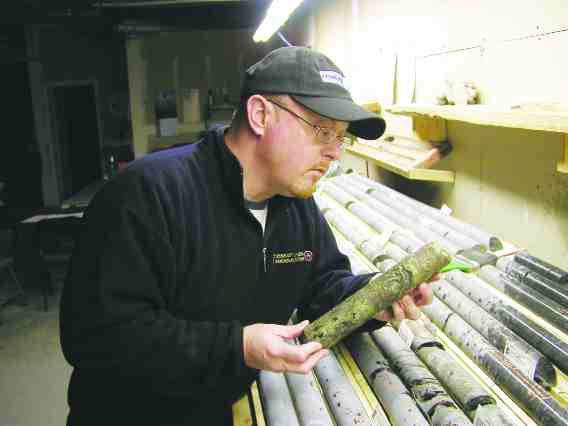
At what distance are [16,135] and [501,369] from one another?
1185 cm

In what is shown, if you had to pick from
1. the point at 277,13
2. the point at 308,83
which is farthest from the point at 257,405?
the point at 277,13

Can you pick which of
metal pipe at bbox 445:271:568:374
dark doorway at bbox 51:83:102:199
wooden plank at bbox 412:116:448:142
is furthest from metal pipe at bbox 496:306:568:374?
dark doorway at bbox 51:83:102:199

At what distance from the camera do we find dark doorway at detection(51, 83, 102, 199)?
10.7 metres

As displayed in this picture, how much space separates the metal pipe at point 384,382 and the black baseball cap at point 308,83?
837 mm

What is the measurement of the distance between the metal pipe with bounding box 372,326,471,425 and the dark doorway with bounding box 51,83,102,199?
1042cm

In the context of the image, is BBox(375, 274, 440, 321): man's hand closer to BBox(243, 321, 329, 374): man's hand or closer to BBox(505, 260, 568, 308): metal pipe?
BBox(243, 321, 329, 374): man's hand

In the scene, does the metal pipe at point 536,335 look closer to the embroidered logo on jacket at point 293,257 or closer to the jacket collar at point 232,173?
the embroidered logo on jacket at point 293,257

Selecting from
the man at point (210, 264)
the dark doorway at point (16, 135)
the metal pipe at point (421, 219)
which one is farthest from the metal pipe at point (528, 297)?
the dark doorway at point (16, 135)

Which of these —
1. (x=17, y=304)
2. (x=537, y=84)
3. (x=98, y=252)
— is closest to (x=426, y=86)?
(x=537, y=84)

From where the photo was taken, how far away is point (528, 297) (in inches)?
71.0

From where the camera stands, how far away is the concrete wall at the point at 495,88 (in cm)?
200

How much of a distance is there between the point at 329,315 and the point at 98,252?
70 centimetres

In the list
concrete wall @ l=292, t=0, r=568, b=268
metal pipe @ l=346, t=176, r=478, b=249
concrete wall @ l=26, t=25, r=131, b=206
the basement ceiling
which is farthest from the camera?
concrete wall @ l=26, t=25, r=131, b=206

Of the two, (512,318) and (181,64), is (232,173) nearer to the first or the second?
(512,318)
